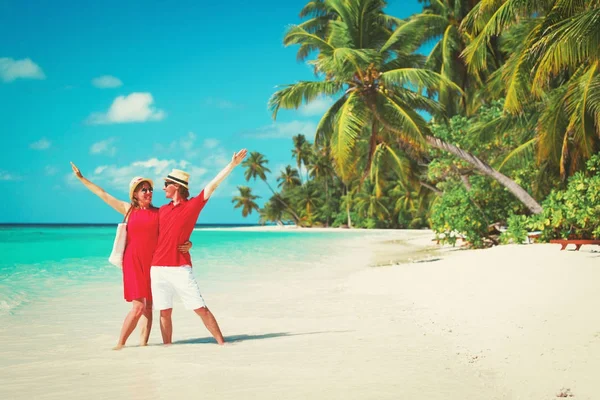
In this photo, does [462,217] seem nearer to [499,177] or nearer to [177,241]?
[499,177]

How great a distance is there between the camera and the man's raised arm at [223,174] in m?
4.61

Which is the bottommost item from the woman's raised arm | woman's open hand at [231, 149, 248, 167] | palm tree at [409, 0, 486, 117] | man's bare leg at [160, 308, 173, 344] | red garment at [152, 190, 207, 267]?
man's bare leg at [160, 308, 173, 344]

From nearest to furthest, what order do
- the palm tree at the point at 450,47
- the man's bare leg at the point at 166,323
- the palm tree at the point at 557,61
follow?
Result: 1. the man's bare leg at the point at 166,323
2. the palm tree at the point at 557,61
3. the palm tree at the point at 450,47

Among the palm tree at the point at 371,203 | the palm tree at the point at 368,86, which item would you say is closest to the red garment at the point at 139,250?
the palm tree at the point at 368,86

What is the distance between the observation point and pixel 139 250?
4699 millimetres

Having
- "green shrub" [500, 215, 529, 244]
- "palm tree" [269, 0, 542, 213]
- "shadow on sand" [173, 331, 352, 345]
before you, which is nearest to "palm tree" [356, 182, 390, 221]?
"palm tree" [269, 0, 542, 213]

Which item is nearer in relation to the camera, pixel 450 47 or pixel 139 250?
pixel 139 250

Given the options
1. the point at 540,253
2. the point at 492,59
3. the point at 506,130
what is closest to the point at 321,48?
the point at 506,130

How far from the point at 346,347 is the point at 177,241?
180cm

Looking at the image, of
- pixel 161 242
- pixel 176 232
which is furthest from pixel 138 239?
pixel 176 232

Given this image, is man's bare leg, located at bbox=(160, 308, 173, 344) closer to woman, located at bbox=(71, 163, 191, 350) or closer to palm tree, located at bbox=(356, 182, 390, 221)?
woman, located at bbox=(71, 163, 191, 350)

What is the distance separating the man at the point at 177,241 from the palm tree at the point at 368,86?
Answer: 10852 mm

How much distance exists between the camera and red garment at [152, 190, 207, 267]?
457 centimetres

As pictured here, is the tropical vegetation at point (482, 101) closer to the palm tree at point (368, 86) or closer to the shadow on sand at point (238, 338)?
the palm tree at point (368, 86)
